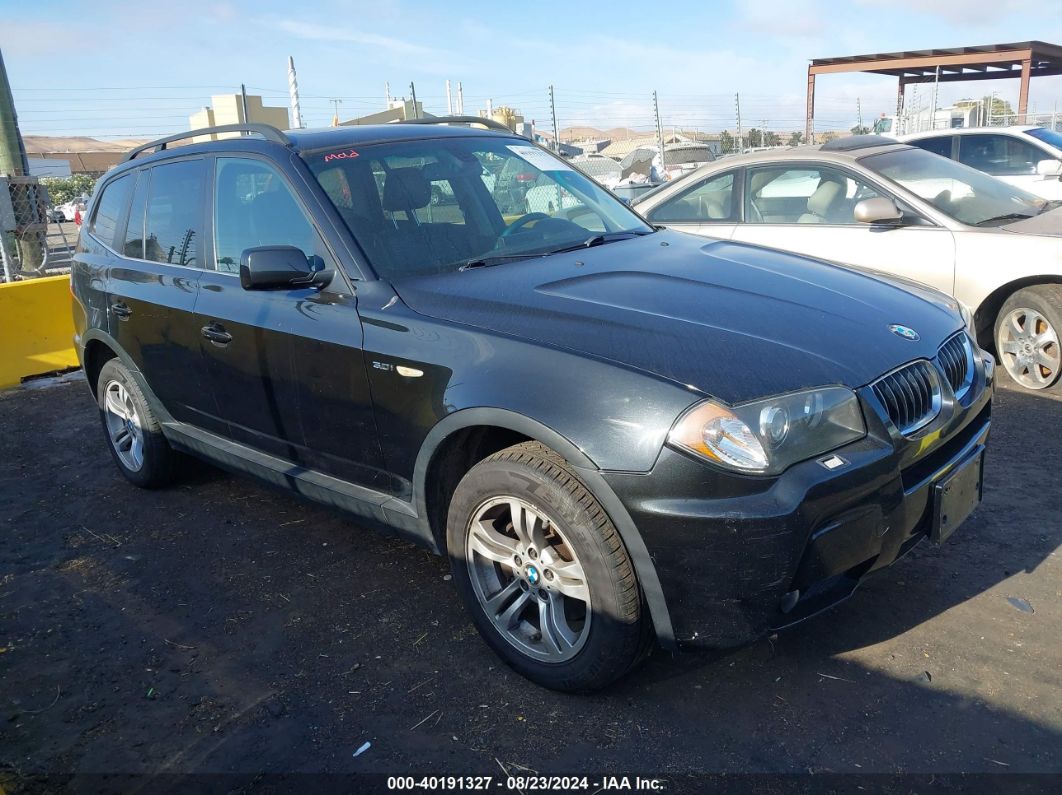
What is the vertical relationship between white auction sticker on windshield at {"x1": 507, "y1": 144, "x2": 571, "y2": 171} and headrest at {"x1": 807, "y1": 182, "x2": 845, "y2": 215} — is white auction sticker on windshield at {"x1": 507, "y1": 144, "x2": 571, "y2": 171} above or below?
above

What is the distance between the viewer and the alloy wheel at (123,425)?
16.8 feet

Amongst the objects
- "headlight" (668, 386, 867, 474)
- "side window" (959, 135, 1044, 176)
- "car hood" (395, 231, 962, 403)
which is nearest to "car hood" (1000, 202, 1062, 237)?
"car hood" (395, 231, 962, 403)

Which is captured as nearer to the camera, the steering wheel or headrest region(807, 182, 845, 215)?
the steering wheel

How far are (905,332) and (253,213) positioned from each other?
8.97 ft

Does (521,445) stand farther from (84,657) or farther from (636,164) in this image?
(636,164)

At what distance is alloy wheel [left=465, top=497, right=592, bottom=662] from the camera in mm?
2895

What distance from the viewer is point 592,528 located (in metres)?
2.68

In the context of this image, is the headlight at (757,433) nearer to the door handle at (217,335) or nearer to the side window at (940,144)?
the door handle at (217,335)

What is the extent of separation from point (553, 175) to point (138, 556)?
2.77 m

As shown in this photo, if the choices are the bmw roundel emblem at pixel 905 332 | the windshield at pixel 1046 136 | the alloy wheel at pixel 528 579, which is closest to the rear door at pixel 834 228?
the bmw roundel emblem at pixel 905 332

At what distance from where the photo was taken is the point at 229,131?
437 centimetres

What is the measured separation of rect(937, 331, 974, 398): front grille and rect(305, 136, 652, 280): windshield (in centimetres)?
151

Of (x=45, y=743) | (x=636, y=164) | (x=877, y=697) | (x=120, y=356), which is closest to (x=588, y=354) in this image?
(x=877, y=697)

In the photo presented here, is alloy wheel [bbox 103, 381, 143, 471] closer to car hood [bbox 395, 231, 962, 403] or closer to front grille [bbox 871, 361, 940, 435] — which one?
car hood [bbox 395, 231, 962, 403]
